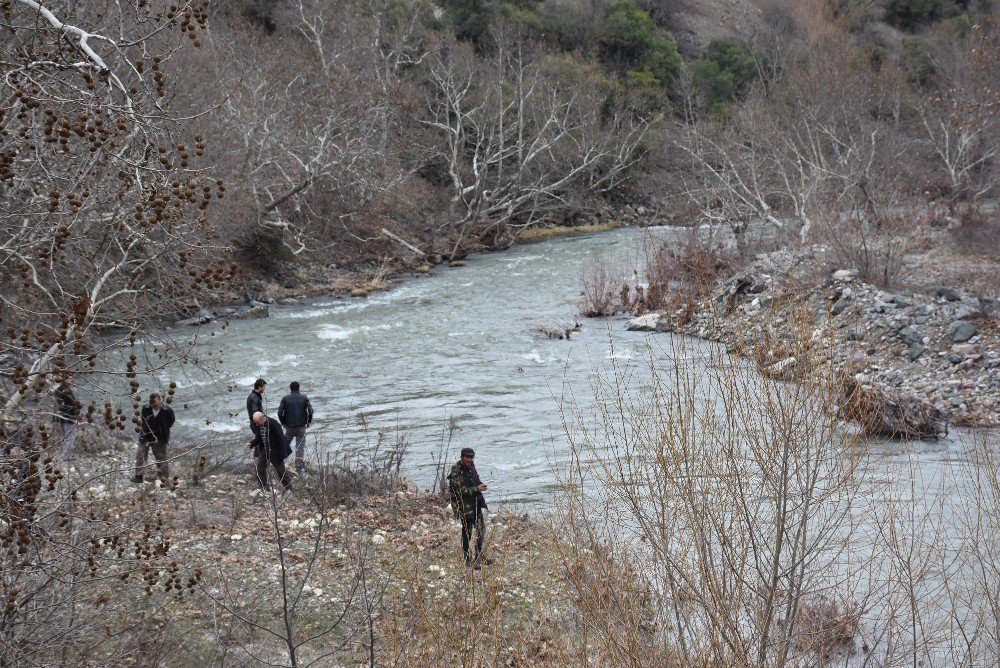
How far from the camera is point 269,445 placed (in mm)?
10531

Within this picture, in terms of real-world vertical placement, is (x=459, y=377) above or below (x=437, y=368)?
below

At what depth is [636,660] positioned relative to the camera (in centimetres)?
546

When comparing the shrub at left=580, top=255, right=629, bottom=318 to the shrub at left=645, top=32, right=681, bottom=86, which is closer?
the shrub at left=580, top=255, right=629, bottom=318

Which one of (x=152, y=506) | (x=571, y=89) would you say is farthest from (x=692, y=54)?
(x=152, y=506)

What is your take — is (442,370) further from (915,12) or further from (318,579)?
(915,12)

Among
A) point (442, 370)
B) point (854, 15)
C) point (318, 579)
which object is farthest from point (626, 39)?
point (318, 579)

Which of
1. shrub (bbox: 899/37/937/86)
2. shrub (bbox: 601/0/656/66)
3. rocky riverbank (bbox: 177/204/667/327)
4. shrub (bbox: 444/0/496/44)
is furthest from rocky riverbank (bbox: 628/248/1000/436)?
shrub (bbox: 601/0/656/66)

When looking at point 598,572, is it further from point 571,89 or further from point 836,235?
point 571,89

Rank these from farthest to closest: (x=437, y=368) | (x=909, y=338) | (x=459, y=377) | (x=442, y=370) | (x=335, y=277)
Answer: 1. (x=335, y=277)
2. (x=437, y=368)
3. (x=442, y=370)
4. (x=459, y=377)
5. (x=909, y=338)

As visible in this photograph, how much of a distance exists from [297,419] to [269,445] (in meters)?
0.99

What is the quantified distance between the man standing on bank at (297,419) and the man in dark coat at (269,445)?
0.60 metres

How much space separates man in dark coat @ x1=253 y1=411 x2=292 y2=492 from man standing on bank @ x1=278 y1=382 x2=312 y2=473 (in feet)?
1.97

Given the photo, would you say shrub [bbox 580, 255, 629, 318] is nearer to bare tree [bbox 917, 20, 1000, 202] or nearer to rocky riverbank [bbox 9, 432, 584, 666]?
bare tree [bbox 917, 20, 1000, 202]

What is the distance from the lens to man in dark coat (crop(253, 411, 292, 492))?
1052 centimetres
